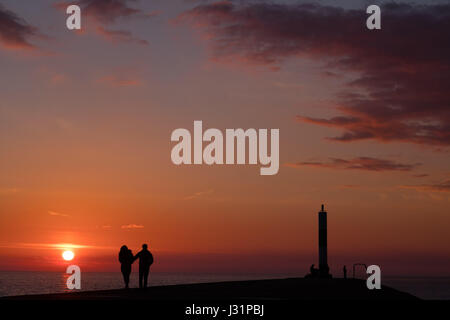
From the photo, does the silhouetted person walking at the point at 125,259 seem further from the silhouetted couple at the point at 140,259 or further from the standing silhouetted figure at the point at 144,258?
the standing silhouetted figure at the point at 144,258

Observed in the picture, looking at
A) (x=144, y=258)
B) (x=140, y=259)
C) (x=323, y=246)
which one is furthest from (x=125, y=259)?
(x=323, y=246)

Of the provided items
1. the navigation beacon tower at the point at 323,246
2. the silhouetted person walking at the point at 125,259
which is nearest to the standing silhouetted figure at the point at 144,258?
the silhouetted person walking at the point at 125,259

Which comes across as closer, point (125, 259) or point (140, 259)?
point (140, 259)

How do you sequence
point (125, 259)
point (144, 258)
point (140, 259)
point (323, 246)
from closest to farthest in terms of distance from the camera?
point (144, 258) < point (140, 259) < point (125, 259) < point (323, 246)

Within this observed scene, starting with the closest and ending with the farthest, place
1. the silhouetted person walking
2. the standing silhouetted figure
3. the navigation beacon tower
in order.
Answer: the standing silhouetted figure → the silhouetted person walking → the navigation beacon tower

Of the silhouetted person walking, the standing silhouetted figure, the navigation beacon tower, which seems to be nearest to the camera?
the standing silhouetted figure

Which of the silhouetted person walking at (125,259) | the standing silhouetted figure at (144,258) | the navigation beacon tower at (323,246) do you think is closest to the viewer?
the standing silhouetted figure at (144,258)

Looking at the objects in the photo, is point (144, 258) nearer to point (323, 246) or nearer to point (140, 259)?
point (140, 259)

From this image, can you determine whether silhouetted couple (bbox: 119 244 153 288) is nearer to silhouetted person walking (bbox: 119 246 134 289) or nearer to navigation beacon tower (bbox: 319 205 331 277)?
silhouetted person walking (bbox: 119 246 134 289)

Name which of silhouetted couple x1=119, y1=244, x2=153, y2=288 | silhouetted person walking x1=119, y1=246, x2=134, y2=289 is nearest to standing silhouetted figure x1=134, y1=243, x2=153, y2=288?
silhouetted couple x1=119, y1=244, x2=153, y2=288
